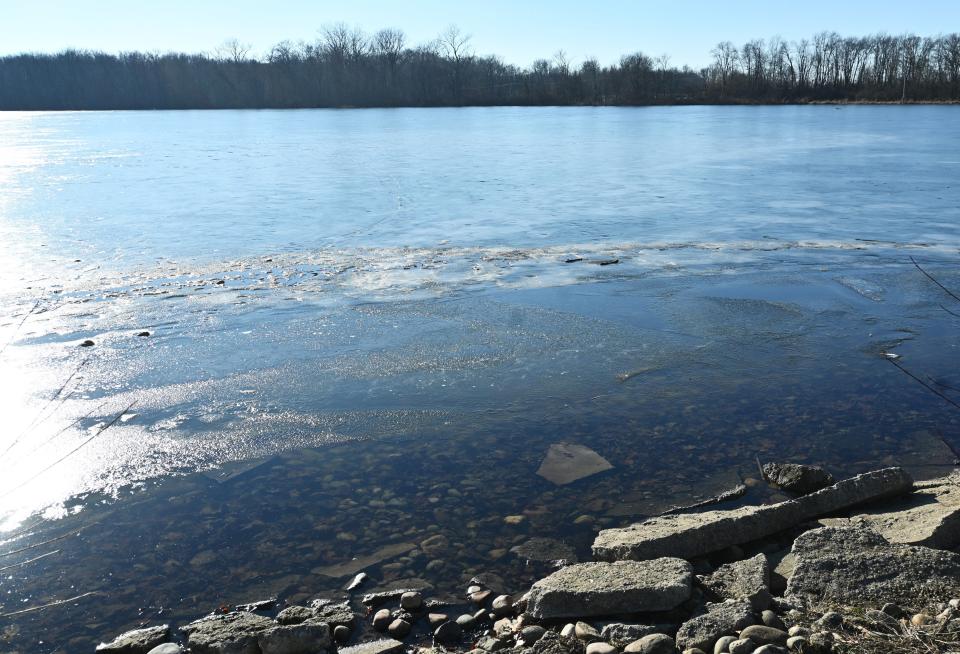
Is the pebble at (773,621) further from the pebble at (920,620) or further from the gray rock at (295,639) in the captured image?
the gray rock at (295,639)

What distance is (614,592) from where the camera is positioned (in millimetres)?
3023

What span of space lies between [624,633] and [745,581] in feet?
2.02

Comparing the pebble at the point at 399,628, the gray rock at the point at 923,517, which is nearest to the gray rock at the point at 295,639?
the pebble at the point at 399,628

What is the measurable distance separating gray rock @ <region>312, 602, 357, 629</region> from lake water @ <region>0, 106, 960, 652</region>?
8.2 inches

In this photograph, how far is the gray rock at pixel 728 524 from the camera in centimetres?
341

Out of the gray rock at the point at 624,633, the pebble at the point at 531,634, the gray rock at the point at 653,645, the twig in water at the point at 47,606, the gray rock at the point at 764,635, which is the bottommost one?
the twig in water at the point at 47,606

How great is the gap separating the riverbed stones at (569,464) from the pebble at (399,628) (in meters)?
1.47

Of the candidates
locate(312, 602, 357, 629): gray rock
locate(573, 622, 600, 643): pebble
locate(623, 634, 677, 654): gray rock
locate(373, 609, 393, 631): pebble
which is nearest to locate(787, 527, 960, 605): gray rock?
locate(623, 634, 677, 654): gray rock

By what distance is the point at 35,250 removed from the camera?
10609 mm

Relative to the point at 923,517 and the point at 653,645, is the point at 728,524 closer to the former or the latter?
the point at 923,517

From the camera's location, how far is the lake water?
12.4 ft

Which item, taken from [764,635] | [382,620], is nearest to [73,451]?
[382,620]

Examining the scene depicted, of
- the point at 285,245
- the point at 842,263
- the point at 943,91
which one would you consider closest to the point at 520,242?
the point at 285,245

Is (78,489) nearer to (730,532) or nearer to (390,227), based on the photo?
(730,532)
